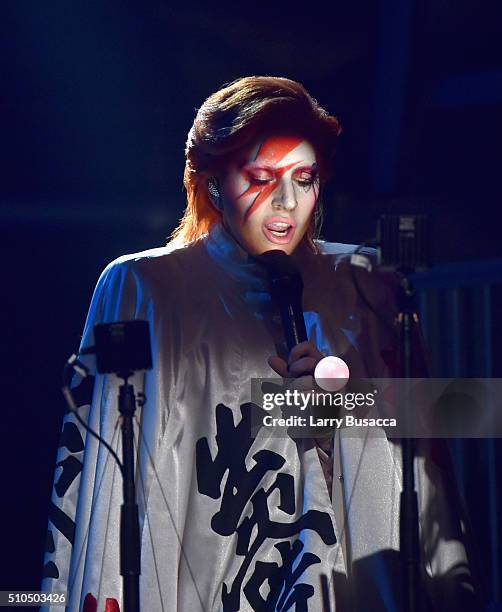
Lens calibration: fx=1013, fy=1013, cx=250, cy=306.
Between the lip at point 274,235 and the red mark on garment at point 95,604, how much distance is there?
70cm

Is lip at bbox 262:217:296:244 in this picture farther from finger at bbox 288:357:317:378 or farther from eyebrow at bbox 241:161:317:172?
finger at bbox 288:357:317:378

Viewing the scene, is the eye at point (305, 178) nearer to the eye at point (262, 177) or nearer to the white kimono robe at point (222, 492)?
the eye at point (262, 177)

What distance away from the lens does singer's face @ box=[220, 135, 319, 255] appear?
186 centimetres

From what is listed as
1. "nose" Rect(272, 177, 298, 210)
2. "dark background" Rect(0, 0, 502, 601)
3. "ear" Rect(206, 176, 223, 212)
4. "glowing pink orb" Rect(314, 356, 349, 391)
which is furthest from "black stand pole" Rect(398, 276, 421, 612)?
"dark background" Rect(0, 0, 502, 601)

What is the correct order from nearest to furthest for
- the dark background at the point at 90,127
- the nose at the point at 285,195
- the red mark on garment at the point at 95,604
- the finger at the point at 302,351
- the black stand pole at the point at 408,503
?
the black stand pole at the point at 408,503 → the finger at the point at 302,351 → the red mark on garment at the point at 95,604 → the nose at the point at 285,195 → the dark background at the point at 90,127

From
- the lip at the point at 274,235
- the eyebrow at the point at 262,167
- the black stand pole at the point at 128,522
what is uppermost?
the eyebrow at the point at 262,167

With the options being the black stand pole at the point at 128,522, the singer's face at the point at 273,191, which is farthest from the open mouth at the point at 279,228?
the black stand pole at the point at 128,522

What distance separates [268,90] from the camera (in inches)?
73.7

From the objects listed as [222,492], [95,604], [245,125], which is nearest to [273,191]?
[245,125]

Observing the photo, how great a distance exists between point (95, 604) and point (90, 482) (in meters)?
0.21

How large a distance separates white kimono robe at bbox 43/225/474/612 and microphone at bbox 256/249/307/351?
199 millimetres

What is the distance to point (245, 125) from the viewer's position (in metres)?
1.85

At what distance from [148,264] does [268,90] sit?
0.39 m

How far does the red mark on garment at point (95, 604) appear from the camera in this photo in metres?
1.71
